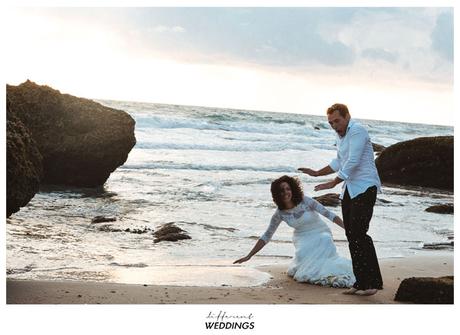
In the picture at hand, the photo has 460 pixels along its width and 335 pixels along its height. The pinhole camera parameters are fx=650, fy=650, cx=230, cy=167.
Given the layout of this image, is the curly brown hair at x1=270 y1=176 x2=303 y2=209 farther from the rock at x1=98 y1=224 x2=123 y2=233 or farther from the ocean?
the rock at x1=98 y1=224 x2=123 y2=233

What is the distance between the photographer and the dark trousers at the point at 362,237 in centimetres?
548

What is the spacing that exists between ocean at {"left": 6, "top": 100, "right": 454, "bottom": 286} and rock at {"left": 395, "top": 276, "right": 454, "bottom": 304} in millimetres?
1325

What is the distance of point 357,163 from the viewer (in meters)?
5.39

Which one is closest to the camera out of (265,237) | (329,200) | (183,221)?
(265,237)

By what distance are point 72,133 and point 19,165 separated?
4.31m

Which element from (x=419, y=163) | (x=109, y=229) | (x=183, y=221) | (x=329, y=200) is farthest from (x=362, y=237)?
(x=419, y=163)

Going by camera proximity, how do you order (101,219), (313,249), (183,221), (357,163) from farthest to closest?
(183,221)
(101,219)
(313,249)
(357,163)

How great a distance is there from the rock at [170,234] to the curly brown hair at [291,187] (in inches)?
71.7

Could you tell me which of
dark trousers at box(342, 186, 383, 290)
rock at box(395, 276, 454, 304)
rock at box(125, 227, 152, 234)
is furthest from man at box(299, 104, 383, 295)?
rock at box(125, 227, 152, 234)

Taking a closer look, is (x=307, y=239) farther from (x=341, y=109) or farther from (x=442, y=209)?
(x=442, y=209)

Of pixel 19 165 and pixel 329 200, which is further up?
pixel 19 165

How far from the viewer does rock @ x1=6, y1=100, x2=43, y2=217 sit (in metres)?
5.65
